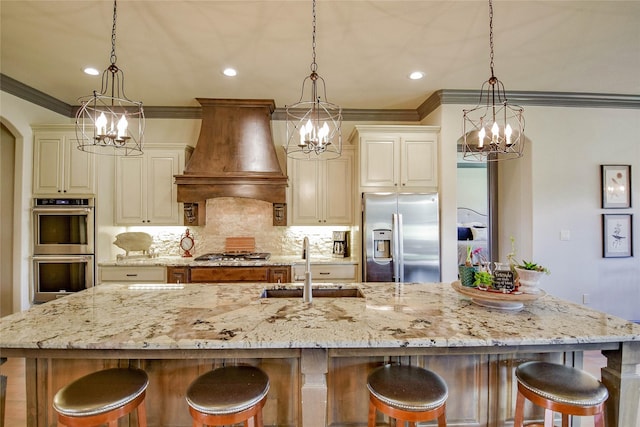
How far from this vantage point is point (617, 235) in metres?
3.69

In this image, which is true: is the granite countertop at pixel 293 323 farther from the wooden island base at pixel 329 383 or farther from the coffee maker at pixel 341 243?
the coffee maker at pixel 341 243

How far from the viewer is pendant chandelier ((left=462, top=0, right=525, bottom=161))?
1.88 metres

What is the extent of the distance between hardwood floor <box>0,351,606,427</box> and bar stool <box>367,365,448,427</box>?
1645 millimetres

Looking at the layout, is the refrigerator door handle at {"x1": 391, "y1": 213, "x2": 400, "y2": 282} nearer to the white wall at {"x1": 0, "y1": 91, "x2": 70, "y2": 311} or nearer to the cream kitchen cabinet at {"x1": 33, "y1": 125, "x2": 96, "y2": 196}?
the cream kitchen cabinet at {"x1": 33, "y1": 125, "x2": 96, "y2": 196}

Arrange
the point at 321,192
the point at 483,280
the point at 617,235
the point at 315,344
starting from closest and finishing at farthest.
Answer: the point at 315,344 < the point at 483,280 < the point at 617,235 < the point at 321,192

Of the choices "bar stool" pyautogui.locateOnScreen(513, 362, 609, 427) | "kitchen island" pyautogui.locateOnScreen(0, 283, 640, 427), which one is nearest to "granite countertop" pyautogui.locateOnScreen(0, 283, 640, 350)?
"kitchen island" pyautogui.locateOnScreen(0, 283, 640, 427)

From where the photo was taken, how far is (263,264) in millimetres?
3469

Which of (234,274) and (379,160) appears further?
(379,160)

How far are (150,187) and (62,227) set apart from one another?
101cm

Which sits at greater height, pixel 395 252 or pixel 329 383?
pixel 395 252

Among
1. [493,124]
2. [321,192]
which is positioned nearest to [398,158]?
[321,192]

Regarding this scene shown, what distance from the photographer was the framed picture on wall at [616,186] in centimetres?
369

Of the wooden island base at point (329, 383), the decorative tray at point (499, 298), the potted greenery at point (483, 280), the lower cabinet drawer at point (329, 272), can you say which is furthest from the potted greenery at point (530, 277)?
the lower cabinet drawer at point (329, 272)

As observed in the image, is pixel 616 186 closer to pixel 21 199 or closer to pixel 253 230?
pixel 253 230
